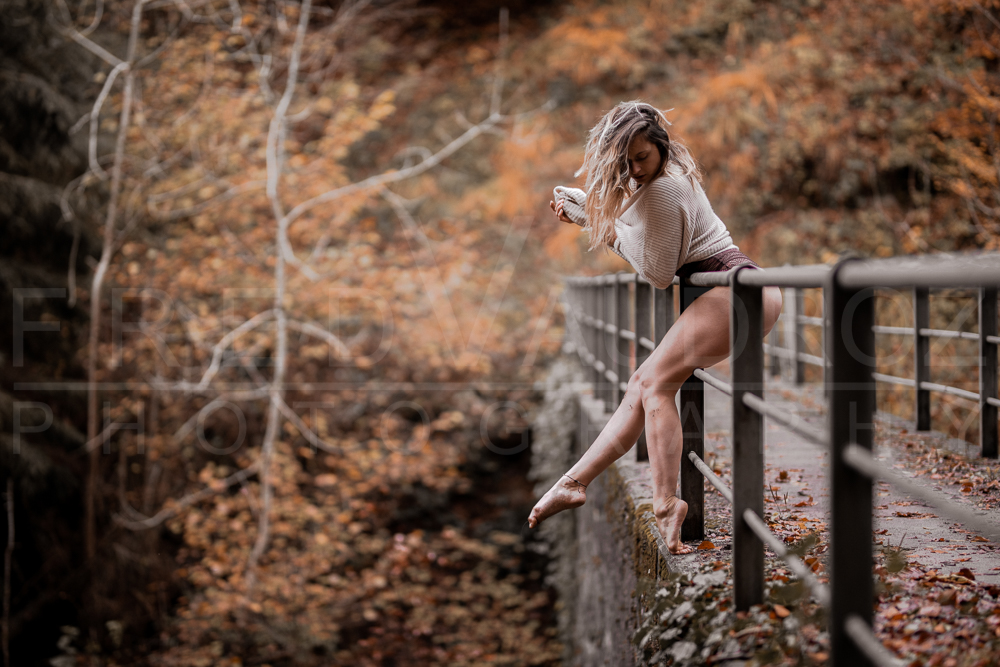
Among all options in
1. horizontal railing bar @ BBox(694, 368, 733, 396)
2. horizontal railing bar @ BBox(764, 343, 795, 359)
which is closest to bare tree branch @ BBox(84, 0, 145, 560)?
horizontal railing bar @ BBox(764, 343, 795, 359)

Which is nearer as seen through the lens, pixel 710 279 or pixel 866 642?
pixel 866 642

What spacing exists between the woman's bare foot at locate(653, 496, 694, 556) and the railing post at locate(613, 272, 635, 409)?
1919 mm

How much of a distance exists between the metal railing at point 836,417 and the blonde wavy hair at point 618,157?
0.39m

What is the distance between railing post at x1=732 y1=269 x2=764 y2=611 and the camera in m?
2.13

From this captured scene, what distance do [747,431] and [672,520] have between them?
0.71 m

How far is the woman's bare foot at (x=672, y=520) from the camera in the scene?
8.82 feet

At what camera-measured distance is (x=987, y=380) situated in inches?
164

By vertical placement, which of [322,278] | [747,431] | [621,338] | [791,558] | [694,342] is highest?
[322,278]

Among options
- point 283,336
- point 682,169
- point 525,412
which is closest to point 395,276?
point 283,336

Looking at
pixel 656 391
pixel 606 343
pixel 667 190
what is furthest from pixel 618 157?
pixel 606 343

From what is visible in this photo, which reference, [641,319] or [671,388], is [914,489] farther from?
[641,319]

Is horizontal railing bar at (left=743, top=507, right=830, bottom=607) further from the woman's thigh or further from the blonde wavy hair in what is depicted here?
the blonde wavy hair

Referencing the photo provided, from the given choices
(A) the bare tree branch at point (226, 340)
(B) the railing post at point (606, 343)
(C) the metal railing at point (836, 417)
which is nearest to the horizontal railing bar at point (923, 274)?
(C) the metal railing at point (836, 417)

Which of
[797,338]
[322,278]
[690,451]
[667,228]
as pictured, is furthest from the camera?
[322,278]
